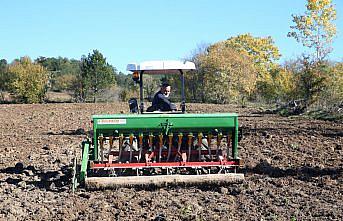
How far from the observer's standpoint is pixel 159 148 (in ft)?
30.3

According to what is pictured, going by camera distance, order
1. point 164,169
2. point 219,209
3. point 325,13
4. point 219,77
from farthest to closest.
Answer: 1. point 219,77
2. point 325,13
3. point 164,169
4. point 219,209

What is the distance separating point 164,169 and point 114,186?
5.07 ft

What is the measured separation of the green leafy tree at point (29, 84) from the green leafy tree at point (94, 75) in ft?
13.6

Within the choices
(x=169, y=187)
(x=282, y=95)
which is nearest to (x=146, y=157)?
(x=169, y=187)

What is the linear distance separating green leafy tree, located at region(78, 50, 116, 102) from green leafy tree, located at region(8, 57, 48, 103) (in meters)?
4.15

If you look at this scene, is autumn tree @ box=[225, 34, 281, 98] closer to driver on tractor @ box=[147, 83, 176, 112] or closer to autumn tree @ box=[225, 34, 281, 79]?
autumn tree @ box=[225, 34, 281, 79]

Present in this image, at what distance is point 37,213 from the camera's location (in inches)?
281

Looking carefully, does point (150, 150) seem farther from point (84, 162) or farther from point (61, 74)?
point (61, 74)

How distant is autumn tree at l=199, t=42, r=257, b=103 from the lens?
48062 millimetres

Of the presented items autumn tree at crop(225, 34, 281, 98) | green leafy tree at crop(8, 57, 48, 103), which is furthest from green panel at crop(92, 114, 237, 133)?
autumn tree at crop(225, 34, 281, 98)

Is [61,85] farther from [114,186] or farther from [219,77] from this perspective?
[114,186]

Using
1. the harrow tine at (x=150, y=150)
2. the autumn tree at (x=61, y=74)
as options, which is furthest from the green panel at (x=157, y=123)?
the autumn tree at (x=61, y=74)

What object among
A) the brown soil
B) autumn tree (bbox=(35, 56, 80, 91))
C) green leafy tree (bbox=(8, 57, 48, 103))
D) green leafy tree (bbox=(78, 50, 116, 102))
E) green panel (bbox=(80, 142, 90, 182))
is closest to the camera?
the brown soil

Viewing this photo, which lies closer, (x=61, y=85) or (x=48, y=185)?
(x=48, y=185)
